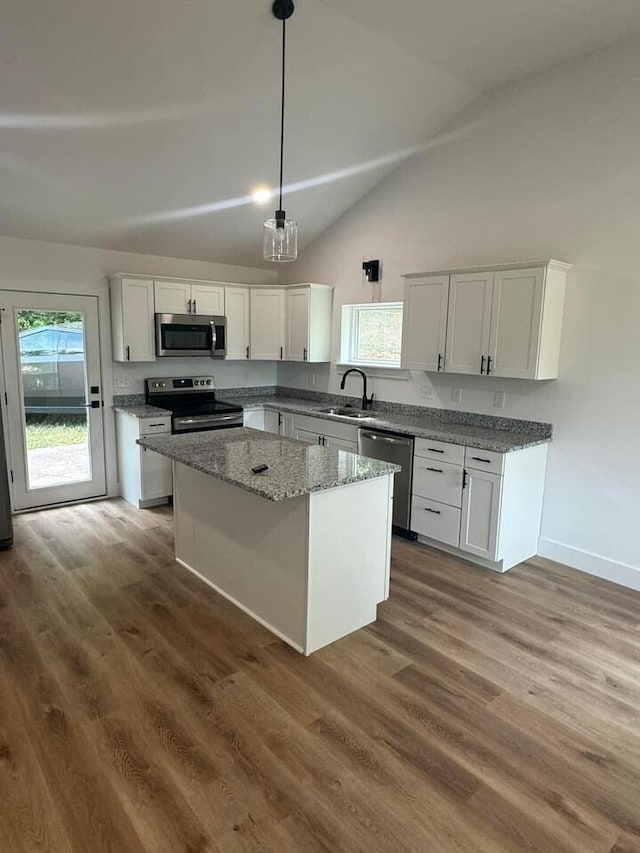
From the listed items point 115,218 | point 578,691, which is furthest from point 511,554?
point 115,218

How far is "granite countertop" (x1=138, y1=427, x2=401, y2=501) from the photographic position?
8.16ft

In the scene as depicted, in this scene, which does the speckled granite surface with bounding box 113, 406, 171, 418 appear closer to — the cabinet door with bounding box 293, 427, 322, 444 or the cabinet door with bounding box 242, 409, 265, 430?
the cabinet door with bounding box 242, 409, 265, 430

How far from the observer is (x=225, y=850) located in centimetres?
169

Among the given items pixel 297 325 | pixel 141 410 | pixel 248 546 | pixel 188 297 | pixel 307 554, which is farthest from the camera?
pixel 297 325

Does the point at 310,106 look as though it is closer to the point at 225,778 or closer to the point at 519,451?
the point at 519,451

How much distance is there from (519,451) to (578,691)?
1.60 metres

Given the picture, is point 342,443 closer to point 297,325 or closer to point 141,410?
point 297,325

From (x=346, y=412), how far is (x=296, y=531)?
2.64 m

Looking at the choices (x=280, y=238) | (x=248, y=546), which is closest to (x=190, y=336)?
(x=280, y=238)

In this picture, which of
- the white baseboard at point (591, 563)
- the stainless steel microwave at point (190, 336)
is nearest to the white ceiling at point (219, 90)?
the stainless steel microwave at point (190, 336)

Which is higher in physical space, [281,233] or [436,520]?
[281,233]

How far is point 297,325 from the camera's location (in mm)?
5664

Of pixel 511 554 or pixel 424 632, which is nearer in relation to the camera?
pixel 424 632

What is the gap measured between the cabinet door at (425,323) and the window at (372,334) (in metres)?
0.60
